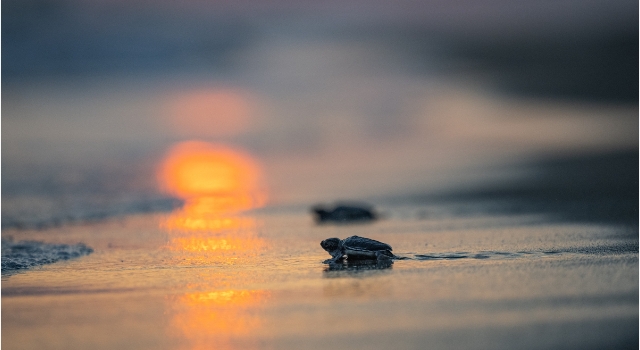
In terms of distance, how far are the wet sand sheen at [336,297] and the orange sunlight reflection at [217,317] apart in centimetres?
2

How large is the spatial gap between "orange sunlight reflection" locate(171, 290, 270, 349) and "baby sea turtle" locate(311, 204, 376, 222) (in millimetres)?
6658

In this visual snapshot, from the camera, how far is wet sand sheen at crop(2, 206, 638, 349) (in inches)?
234

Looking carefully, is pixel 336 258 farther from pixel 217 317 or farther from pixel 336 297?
pixel 217 317

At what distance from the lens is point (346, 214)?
1435 centimetres

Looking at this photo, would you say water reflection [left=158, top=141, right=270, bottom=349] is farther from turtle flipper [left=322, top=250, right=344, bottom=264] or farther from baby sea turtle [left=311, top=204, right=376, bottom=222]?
baby sea turtle [left=311, top=204, right=376, bottom=222]

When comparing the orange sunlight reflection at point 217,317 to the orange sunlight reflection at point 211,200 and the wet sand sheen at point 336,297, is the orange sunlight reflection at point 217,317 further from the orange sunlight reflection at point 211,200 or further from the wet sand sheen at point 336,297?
the orange sunlight reflection at point 211,200

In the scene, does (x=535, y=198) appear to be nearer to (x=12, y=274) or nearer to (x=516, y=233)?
(x=516, y=233)

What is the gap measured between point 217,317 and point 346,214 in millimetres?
7793

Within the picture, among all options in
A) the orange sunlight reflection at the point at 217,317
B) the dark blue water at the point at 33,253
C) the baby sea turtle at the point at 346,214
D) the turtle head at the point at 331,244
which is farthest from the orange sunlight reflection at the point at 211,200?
the orange sunlight reflection at the point at 217,317

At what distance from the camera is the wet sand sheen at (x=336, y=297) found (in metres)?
5.95

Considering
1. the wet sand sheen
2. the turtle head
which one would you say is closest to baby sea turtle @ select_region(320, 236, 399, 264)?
the turtle head

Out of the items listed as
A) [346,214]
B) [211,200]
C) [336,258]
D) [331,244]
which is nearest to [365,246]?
[336,258]

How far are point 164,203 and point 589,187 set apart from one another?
9711 mm

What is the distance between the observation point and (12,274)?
9.41m
